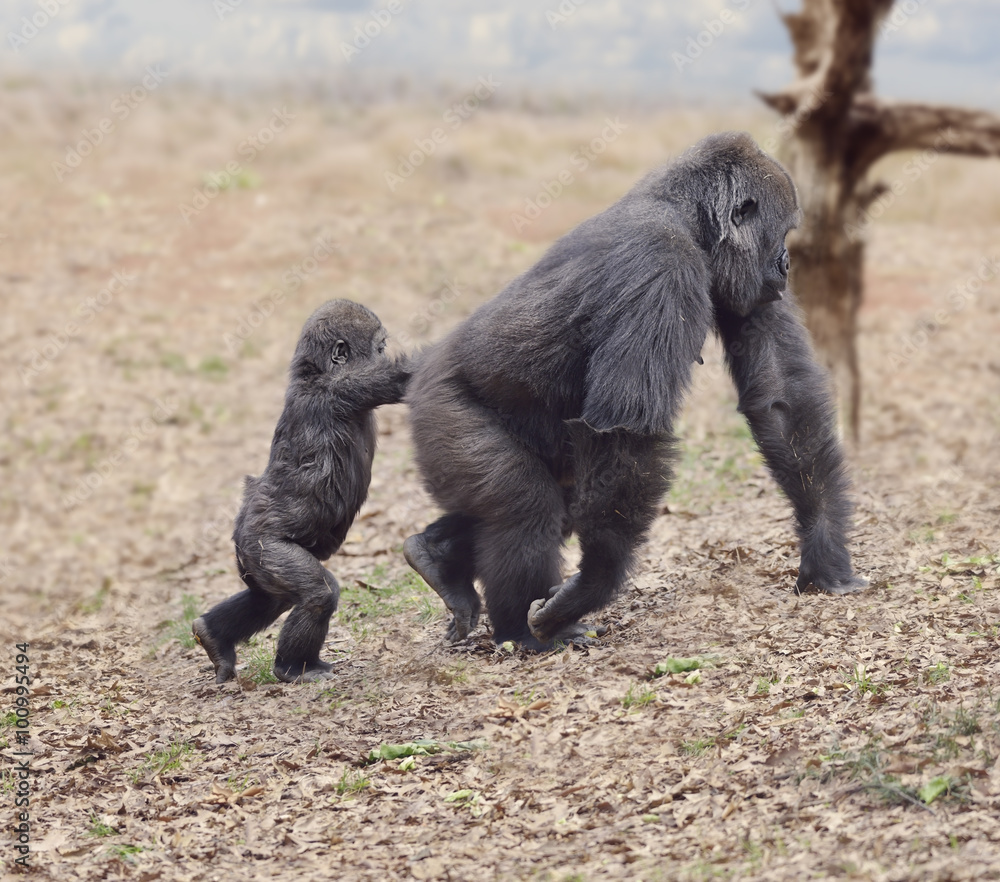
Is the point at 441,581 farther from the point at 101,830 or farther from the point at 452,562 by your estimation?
the point at 101,830

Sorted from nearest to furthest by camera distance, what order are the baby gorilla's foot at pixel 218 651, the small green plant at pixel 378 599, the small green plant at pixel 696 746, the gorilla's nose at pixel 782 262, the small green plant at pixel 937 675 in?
the small green plant at pixel 696 746
the small green plant at pixel 937 675
the gorilla's nose at pixel 782 262
the baby gorilla's foot at pixel 218 651
the small green plant at pixel 378 599

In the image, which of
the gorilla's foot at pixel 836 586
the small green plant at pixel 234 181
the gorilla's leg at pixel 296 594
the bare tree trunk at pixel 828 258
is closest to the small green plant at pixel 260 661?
the gorilla's leg at pixel 296 594

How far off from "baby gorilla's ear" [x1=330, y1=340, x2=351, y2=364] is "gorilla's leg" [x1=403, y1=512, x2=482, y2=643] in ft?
3.42

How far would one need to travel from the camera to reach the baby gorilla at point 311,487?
5.59 meters

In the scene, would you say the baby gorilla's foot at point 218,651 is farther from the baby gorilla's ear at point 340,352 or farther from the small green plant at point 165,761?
the baby gorilla's ear at point 340,352

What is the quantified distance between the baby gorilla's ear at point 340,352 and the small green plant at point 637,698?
2.32 metres

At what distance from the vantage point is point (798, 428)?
18.7 ft

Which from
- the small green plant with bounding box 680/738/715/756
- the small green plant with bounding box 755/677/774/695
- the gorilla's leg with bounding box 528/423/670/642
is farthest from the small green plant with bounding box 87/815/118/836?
the small green plant with bounding box 755/677/774/695

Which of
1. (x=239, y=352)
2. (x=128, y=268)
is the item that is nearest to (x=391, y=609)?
(x=239, y=352)

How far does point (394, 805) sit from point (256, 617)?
1836 millimetres

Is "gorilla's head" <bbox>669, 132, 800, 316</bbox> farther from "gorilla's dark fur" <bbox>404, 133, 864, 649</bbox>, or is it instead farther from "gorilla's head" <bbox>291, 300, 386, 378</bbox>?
"gorilla's head" <bbox>291, 300, 386, 378</bbox>

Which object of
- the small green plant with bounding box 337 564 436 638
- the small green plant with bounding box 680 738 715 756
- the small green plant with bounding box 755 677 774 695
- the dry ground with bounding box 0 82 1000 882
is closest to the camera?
the dry ground with bounding box 0 82 1000 882

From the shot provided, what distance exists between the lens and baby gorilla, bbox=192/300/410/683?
559cm

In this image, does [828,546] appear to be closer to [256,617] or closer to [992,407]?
[256,617]
